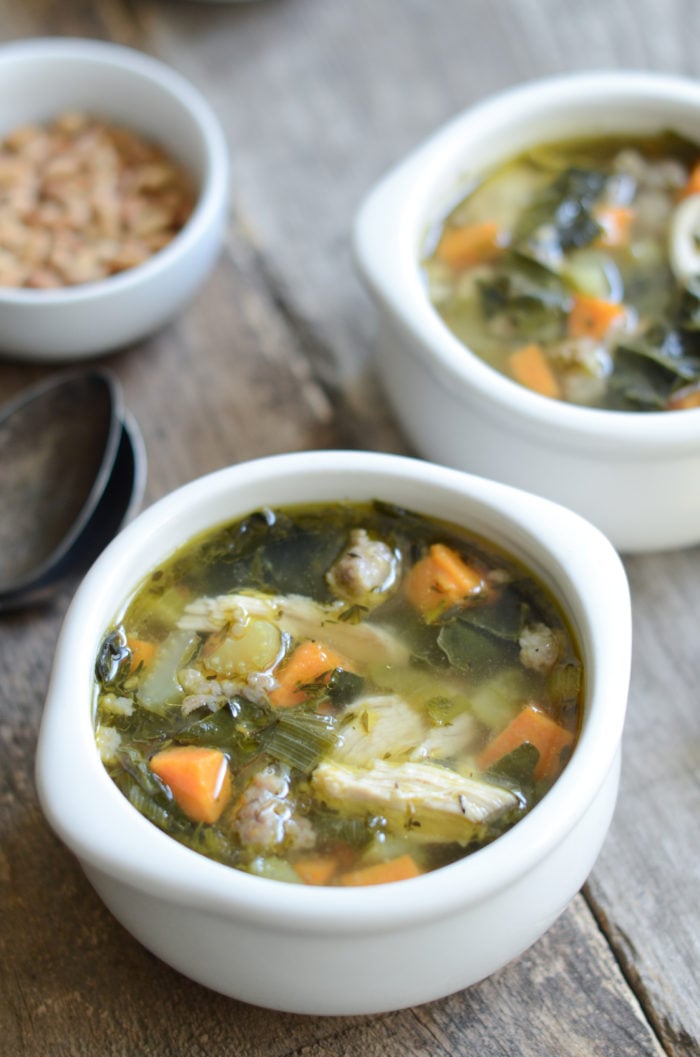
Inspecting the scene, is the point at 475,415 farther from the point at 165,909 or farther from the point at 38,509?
the point at 165,909

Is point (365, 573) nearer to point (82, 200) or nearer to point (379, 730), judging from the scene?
point (379, 730)

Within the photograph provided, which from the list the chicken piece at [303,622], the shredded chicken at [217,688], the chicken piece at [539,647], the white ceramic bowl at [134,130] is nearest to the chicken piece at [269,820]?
the shredded chicken at [217,688]

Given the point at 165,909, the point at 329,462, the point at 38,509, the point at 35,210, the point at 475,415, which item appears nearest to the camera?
the point at 165,909

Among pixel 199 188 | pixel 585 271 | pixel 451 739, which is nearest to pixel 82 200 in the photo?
pixel 199 188

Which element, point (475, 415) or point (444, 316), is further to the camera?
point (444, 316)

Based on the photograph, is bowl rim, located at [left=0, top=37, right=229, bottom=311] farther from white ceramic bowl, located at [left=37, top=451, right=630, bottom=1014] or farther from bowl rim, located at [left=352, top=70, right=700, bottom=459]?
white ceramic bowl, located at [left=37, top=451, right=630, bottom=1014]

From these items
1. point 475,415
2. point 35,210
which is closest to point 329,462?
point 475,415

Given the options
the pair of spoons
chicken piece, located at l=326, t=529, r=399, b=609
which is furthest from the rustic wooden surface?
chicken piece, located at l=326, t=529, r=399, b=609
